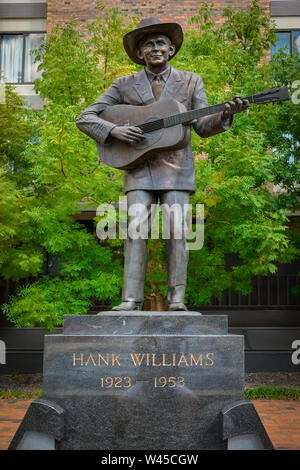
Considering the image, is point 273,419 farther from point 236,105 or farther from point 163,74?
point 163,74

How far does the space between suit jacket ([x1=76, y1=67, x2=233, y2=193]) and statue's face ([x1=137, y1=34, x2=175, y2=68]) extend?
0.49 ft

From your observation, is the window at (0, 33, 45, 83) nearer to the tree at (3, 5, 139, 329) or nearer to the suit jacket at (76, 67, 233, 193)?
the tree at (3, 5, 139, 329)

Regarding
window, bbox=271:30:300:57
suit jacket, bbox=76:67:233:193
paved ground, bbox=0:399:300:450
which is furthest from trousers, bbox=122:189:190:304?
window, bbox=271:30:300:57

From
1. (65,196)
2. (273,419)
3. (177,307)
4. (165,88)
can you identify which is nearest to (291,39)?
(65,196)

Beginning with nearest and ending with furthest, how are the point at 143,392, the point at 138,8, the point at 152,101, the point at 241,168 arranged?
the point at 143,392
the point at 152,101
the point at 241,168
the point at 138,8

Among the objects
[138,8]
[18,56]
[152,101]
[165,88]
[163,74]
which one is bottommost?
[152,101]

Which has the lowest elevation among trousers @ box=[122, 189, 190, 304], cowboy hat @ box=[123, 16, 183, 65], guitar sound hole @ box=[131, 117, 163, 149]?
trousers @ box=[122, 189, 190, 304]

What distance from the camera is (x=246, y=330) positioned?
46.5 ft

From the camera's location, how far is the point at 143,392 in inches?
154

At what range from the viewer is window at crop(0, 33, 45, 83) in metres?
16.2

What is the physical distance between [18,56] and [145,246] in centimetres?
1372

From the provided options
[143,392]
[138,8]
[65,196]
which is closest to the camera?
[143,392]

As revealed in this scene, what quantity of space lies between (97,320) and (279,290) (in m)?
11.2
